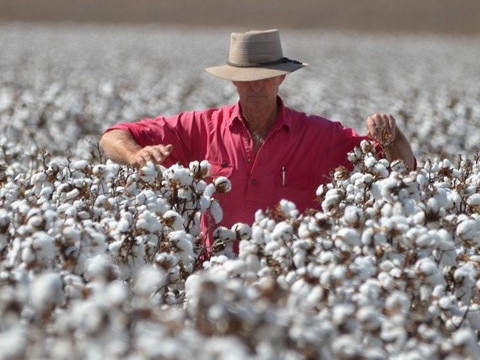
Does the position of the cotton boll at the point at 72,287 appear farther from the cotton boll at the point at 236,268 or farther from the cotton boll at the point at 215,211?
the cotton boll at the point at 215,211

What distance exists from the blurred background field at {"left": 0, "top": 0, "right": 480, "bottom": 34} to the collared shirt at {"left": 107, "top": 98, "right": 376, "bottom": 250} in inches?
1232

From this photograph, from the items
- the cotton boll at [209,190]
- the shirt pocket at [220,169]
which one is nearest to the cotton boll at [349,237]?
the cotton boll at [209,190]

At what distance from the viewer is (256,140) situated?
4867 millimetres

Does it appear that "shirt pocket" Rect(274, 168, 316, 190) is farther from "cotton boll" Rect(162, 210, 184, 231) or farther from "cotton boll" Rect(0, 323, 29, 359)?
"cotton boll" Rect(0, 323, 29, 359)

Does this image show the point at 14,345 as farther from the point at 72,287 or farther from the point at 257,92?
the point at 257,92

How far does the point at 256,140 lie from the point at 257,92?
22 cm

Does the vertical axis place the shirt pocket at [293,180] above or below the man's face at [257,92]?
below

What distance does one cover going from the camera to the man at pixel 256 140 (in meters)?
4.74

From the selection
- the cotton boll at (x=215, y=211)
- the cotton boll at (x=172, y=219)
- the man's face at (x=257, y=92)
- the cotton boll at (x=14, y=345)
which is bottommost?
the cotton boll at (x=215, y=211)

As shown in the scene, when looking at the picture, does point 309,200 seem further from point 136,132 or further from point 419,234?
point 419,234

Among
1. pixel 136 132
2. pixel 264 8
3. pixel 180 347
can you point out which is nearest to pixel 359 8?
pixel 264 8

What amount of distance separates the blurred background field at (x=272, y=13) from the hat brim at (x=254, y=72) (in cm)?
3139

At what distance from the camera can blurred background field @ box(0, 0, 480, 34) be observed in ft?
122

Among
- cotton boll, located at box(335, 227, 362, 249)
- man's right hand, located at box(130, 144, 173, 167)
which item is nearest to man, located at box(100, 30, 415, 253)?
man's right hand, located at box(130, 144, 173, 167)
